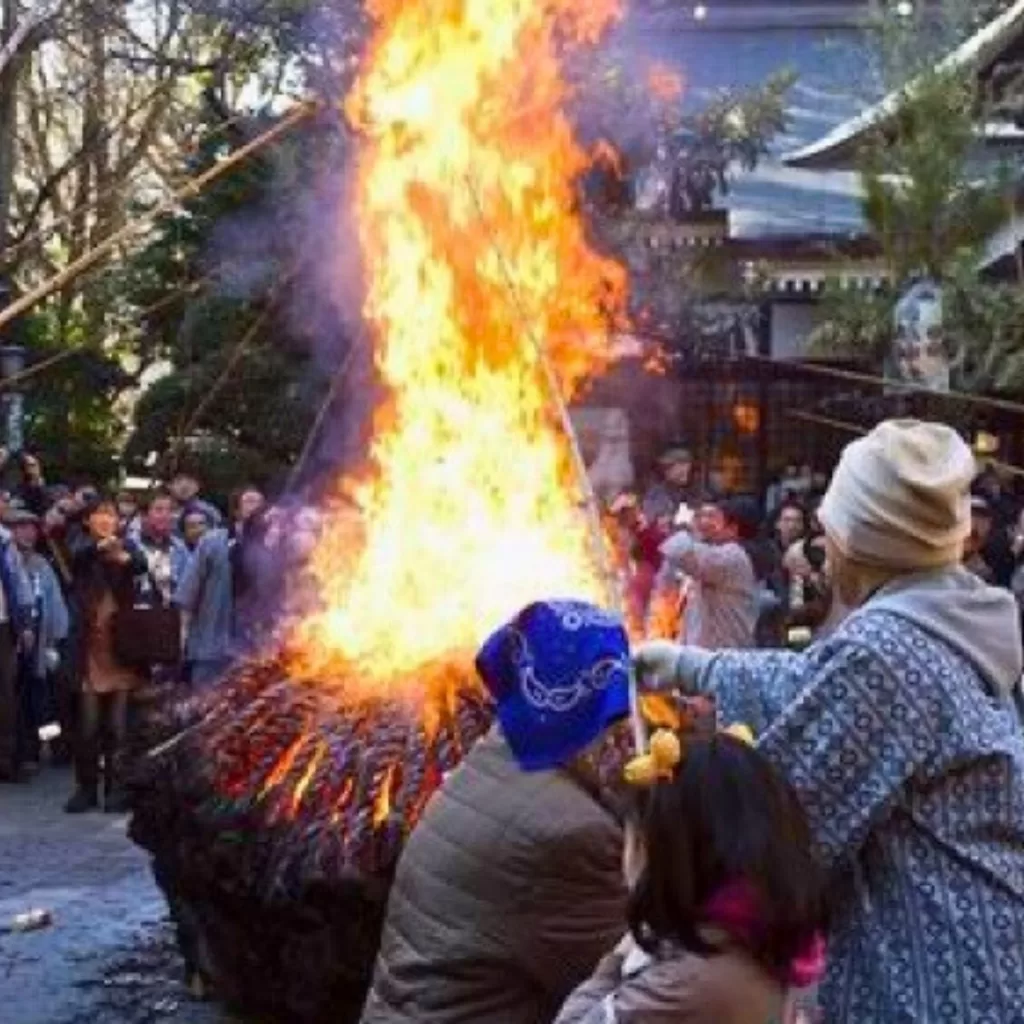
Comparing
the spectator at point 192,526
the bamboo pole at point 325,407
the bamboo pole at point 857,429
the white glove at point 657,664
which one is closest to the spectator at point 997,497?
the bamboo pole at point 857,429

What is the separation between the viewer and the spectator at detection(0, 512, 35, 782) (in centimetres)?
1345

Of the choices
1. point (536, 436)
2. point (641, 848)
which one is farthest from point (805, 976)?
point (536, 436)

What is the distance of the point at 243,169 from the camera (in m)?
20.2

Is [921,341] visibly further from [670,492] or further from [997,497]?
[670,492]

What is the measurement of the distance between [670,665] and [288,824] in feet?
11.3

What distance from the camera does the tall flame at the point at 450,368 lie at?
7.77 m

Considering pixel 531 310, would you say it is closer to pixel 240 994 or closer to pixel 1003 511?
pixel 240 994

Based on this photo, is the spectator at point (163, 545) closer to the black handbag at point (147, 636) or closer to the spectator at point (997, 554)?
the black handbag at point (147, 636)

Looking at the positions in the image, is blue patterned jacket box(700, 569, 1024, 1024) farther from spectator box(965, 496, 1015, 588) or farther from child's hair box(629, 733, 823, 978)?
spectator box(965, 496, 1015, 588)

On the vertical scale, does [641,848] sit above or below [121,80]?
below

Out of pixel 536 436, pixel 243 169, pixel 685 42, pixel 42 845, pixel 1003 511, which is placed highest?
pixel 685 42

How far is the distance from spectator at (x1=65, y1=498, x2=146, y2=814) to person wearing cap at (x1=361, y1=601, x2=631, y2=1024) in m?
8.81

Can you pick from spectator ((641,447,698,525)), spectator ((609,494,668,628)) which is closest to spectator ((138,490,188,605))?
spectator ((609,494,668,628))

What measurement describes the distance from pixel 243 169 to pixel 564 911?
17215mm
